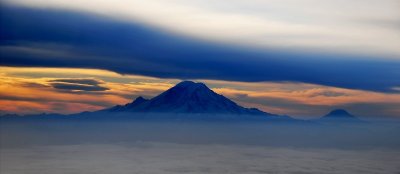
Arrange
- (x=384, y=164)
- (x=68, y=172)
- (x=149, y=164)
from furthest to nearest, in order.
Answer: (x=384, y=164)
(x=149, y=164)
(x=68, y=172)

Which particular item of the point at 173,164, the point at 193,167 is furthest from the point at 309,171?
the point at 173,164

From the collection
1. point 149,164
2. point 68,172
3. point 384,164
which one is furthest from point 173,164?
point 384,164

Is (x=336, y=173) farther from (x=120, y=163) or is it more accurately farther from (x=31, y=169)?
(x=31, y=169)

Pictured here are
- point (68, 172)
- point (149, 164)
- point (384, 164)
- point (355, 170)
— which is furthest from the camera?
point (384, 164)

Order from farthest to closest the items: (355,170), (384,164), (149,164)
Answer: (384,164) → (149,164) → (355,170)

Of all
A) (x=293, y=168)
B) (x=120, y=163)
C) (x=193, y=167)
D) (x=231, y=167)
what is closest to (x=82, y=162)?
(x=120, y=163)

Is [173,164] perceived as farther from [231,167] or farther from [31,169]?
[31,169]

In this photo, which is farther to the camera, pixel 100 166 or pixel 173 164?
pixel 173 164

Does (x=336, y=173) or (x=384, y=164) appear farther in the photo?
(x=384, y=164)
